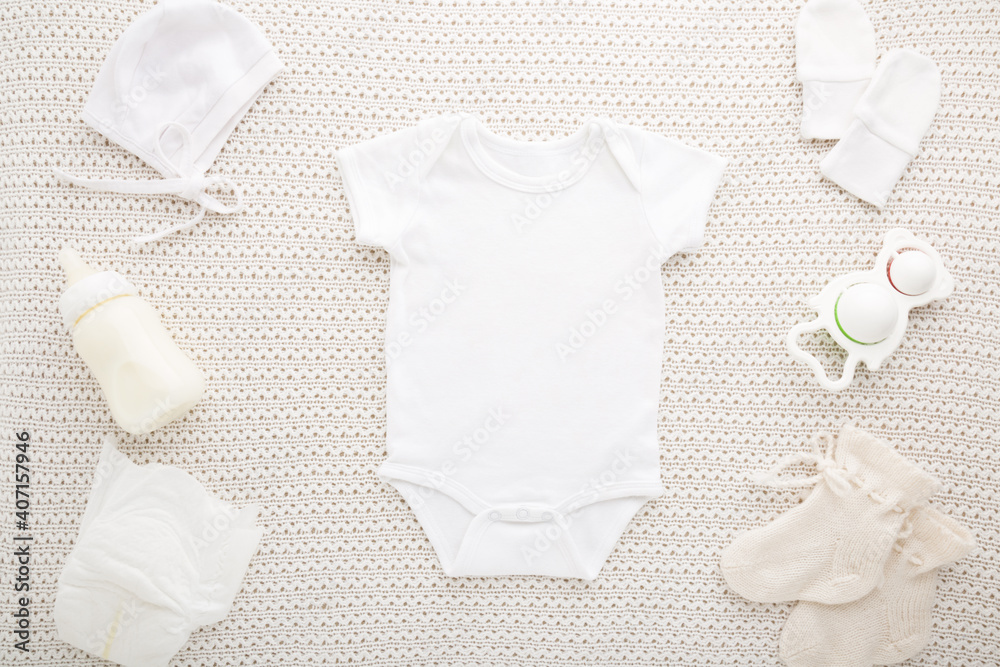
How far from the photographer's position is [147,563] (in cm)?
109

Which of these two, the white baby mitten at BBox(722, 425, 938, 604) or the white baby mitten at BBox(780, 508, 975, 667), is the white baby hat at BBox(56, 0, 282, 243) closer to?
the white baby mitten at BBox(722, 425, 938, 604)

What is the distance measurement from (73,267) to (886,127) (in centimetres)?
143

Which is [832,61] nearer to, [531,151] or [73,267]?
[531,151]

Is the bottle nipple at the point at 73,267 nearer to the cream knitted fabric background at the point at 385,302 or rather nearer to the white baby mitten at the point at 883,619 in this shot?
the cream knitted fabric background at the point at 385,302

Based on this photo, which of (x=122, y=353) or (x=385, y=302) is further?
(x=385, y=302)

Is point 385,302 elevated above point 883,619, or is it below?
above

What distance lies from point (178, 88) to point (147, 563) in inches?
32.3

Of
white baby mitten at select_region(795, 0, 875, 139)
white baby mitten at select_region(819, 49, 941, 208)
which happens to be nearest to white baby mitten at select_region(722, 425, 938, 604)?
white baby mitten at select_region(819, 49, 941, 208)

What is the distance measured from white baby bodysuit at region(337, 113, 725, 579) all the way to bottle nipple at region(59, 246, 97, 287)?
1.52 ft

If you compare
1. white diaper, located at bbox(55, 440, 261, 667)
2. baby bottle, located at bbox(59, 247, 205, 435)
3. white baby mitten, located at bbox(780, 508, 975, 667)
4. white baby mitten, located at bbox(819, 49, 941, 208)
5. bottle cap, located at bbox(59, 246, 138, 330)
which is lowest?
white diaper, located at bbox(55, 440, 261, 667)

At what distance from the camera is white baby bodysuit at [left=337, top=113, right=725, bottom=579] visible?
3.71 feet

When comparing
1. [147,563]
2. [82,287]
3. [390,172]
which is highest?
[390,172]

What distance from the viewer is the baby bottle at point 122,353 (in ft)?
3.51

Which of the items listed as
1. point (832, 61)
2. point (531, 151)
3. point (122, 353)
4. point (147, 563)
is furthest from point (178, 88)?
point (832, 61)
